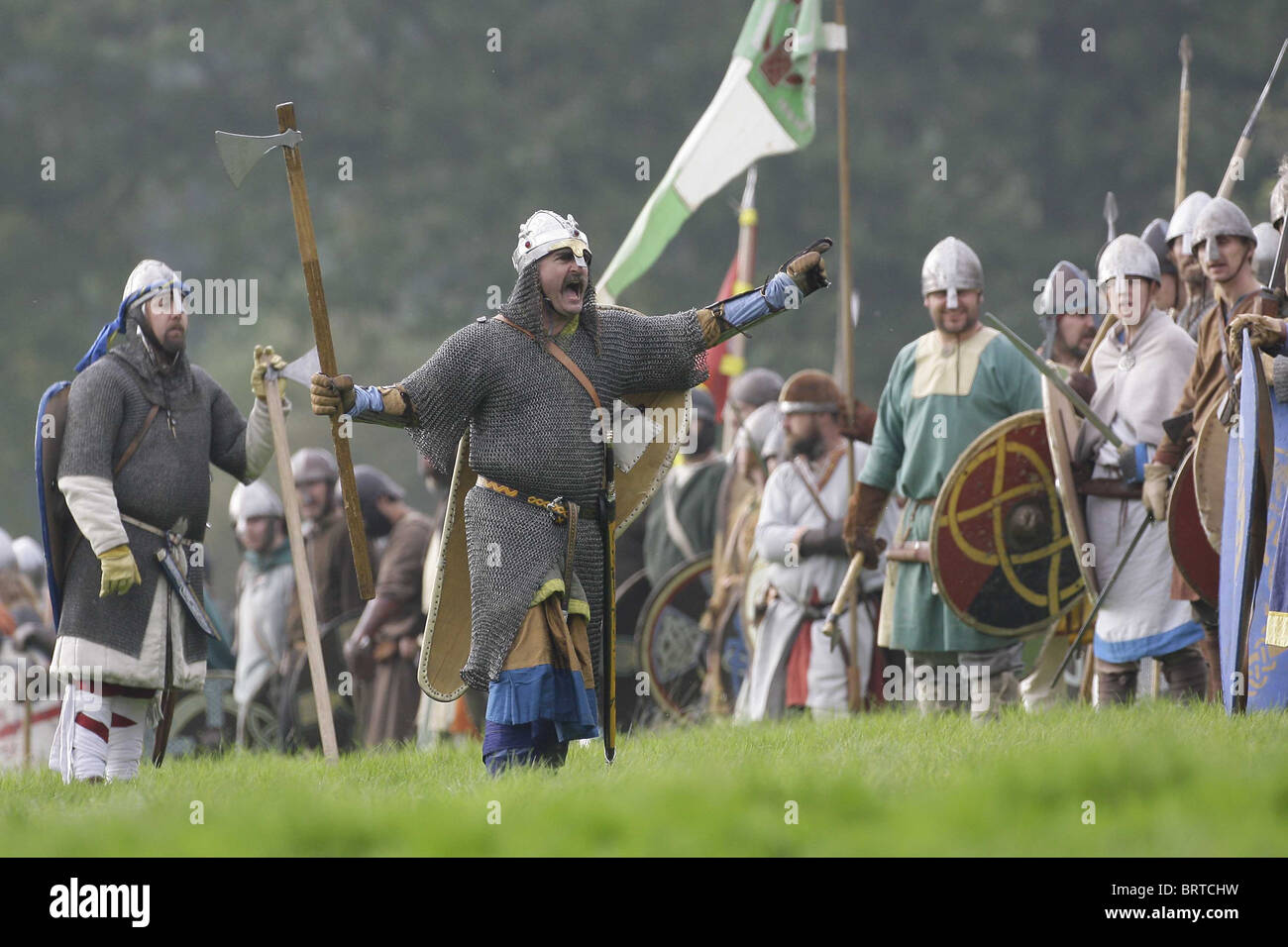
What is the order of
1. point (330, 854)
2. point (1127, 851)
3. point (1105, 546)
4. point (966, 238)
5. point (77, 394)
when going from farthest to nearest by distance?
point (966, 238)
point (1105, 546)
point (77, 394)
point (330, 854)
point (1127, 851)

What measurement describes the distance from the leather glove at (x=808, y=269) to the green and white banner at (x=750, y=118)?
11.1 feet

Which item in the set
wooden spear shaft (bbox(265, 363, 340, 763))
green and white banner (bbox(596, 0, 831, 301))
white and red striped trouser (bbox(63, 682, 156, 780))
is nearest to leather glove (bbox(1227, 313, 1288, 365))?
wooden spear shaft (bbox(265, 363, 340, 763))

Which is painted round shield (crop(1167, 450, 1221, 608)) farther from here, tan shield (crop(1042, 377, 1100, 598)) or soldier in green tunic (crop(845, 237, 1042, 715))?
soldier in green tunic (crop(845, 237, 1042, 715))

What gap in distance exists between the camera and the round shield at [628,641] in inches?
437

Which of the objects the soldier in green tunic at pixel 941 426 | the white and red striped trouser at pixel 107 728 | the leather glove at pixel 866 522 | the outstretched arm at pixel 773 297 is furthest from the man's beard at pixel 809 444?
the white and red striped trouser at pixel 107 728

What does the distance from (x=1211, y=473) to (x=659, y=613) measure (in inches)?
161

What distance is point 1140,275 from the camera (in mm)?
8438

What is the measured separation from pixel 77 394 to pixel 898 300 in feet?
52.4

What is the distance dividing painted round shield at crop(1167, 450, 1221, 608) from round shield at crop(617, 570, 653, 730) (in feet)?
11.8

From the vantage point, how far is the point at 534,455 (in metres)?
6.76

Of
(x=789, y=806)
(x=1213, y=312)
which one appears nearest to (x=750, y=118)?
(x=1213, y=312)

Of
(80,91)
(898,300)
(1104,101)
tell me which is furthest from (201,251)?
(1104,101)

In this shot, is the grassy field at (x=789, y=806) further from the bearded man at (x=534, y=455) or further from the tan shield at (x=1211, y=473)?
the tan shield at (x=1211, y=473)

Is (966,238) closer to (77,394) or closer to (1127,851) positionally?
(77,394)
